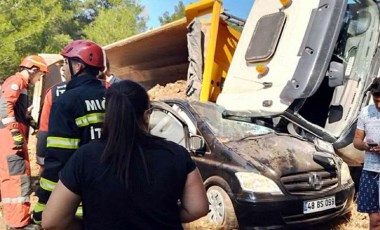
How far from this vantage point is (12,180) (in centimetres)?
Answer: 431

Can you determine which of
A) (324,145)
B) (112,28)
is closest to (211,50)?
(324,145)

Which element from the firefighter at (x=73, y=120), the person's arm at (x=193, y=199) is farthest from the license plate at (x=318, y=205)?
the person's arm at (x=193, y=199)

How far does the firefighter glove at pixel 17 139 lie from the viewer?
14.0 feet

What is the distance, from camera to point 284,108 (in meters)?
4.94

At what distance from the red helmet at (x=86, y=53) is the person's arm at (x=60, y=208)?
1.13 m

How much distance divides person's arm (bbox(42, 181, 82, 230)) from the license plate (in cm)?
278

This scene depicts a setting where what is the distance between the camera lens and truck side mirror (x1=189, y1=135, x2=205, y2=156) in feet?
14.3

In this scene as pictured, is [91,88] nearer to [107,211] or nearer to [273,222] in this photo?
[107,211]

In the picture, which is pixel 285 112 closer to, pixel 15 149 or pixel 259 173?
pixel 259 173

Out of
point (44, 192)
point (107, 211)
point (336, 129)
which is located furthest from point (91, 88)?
point (336, 129)

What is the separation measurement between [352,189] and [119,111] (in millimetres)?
3549

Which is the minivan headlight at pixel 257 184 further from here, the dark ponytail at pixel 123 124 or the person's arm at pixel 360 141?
the dark ponytail at pixel 123 124

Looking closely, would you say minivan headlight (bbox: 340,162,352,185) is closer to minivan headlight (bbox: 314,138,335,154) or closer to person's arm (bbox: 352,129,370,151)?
minivan headlight (bbox: 314,138,335,154)

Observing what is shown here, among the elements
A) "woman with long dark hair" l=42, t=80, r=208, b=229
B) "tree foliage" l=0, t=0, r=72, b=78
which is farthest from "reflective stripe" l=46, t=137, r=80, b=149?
"tree foliage" l=0, t=0, r=72, b=78
